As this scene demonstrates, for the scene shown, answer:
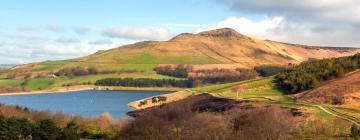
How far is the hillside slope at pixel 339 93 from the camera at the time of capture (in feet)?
234

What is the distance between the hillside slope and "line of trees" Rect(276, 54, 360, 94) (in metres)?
3.12

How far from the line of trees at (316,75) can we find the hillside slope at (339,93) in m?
3.12

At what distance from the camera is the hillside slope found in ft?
234

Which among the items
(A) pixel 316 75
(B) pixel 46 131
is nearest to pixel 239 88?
(A) pixel 316 75

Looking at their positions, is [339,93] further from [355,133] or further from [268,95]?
[355,133]

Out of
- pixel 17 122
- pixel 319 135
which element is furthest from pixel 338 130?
pixel 17 122

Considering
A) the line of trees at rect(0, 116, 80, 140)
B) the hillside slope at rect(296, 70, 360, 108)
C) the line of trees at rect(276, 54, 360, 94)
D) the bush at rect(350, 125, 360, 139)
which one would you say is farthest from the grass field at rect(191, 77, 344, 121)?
the line of trees at rect(0, 116, 80, 140)

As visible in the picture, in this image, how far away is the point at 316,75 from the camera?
291ft

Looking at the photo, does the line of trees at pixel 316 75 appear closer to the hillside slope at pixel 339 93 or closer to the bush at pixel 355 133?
the hillside slope at pixel 339 93

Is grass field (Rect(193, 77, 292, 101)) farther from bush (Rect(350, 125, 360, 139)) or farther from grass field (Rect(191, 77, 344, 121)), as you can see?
bush (Rect(350, 125, 360, 139))

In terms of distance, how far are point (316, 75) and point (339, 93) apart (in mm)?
14960

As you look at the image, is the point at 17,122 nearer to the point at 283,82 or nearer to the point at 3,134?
the point at 3,134

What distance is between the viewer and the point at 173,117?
73.4 m

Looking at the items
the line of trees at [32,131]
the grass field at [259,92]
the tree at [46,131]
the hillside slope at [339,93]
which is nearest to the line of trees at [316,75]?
the grass field at [259,92]
